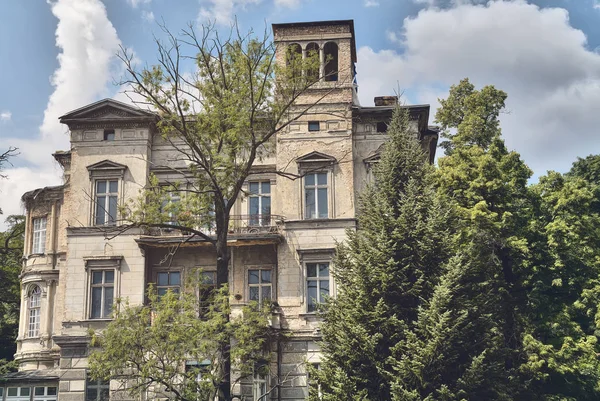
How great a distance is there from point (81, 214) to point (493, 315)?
17415 mm

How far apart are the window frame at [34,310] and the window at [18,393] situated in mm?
3467

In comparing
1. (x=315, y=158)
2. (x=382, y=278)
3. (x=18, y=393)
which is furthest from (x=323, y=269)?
(x=18, y=393)

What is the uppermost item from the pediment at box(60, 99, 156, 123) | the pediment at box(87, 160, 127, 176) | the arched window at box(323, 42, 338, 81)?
the arched window at box(323, 42, 338, 81)

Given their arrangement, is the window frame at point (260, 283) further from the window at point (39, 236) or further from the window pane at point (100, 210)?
the window at point (39, 236)

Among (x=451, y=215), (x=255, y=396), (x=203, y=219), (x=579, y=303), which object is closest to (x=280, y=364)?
(x=255, y=396)

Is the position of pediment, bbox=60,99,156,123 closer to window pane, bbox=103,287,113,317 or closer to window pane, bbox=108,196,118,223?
window pane, bbox=108,196,118,223

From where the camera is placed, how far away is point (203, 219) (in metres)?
25.1

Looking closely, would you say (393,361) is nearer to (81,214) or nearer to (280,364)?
(280,364)

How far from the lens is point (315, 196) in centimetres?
3086

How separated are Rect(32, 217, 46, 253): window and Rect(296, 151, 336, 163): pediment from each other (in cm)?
1295

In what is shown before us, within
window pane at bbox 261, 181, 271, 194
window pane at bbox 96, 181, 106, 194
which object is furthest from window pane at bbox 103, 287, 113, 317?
window pane at bbox 261, 181, 271, 194

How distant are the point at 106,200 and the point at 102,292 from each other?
12.9 ft

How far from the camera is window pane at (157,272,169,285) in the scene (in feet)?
103

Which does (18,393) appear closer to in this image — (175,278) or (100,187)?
(175,278)
